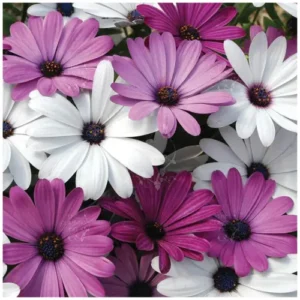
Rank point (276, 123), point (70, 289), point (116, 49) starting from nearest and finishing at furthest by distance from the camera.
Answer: point (70, 289)
point (276, 123)
point (116, 49)

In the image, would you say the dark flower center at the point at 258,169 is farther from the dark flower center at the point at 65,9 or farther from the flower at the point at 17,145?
the dark flower center at the point at 65,9

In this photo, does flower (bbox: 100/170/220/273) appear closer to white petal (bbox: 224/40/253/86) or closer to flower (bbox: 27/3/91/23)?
white petal (bbox: 224/40/253/86)

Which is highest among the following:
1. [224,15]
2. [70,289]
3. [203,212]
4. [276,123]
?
[224,15]

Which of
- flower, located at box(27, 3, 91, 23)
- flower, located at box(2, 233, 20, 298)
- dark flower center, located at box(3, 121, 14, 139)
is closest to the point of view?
flower, located at box(2, 233, 20, 298)

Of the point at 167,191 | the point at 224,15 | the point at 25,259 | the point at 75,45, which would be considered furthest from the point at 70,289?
the point at 224,15

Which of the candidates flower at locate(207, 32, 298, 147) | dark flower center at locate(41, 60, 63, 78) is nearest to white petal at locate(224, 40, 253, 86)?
flower at locate(207, 32, 298, 147)

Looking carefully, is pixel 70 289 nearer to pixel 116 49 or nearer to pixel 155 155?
pixel 155 155

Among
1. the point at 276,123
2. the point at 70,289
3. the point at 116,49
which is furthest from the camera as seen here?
the point at 116,49

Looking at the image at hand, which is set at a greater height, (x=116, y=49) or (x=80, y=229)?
(x=116, y=49)

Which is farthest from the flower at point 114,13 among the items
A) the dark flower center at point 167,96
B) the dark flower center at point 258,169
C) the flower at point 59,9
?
the dark flower center at point 258,169
